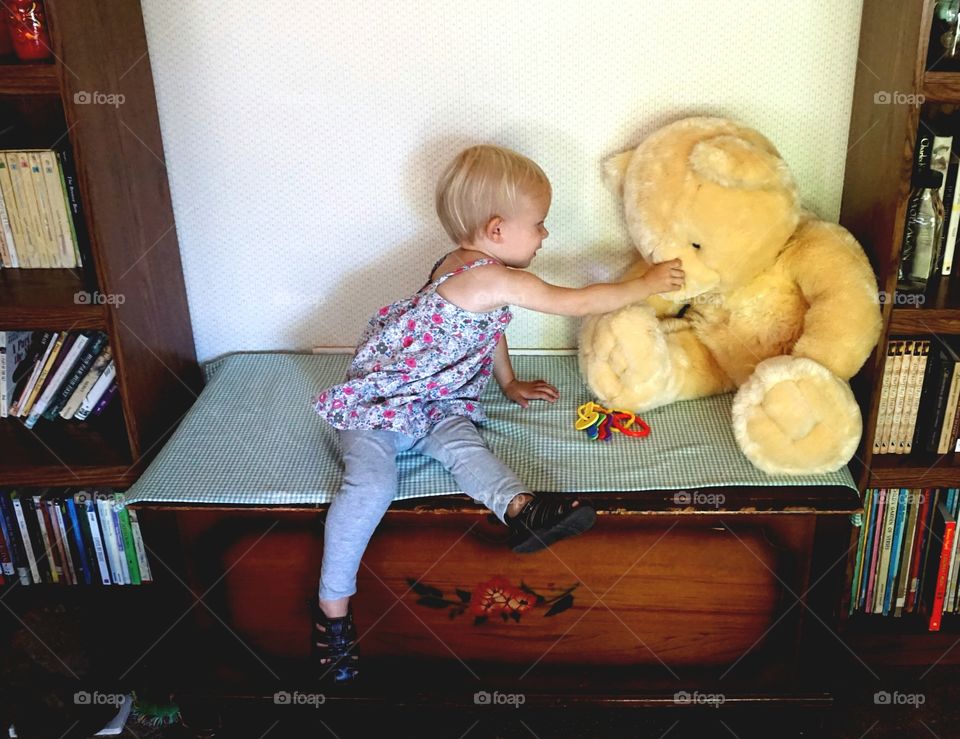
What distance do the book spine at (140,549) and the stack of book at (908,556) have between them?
132 centimetres

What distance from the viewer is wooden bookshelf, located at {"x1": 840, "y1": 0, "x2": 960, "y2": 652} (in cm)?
130

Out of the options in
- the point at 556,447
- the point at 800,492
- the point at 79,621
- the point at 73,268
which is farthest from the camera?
the point at 79,621

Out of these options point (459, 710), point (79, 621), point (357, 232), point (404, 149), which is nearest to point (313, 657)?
point (459, 710)

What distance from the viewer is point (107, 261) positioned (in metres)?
1.46

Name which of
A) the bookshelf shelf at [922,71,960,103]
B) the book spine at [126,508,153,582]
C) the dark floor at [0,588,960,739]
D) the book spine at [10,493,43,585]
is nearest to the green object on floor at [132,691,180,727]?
the dark floor at [0,588,960,739]

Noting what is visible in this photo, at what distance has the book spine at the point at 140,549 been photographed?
173 centimetres

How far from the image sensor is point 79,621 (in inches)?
69.4

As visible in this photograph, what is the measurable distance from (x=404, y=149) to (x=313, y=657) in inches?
35.1

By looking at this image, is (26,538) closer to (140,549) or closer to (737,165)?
(140,549)

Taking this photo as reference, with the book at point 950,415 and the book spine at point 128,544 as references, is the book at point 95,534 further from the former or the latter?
the book at point 950,415

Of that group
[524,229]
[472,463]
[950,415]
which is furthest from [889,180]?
[472,463]

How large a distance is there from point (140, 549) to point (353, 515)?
62cm

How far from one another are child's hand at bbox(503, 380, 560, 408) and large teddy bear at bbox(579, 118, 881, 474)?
7cm

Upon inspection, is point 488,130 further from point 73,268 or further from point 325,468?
point 73,268
